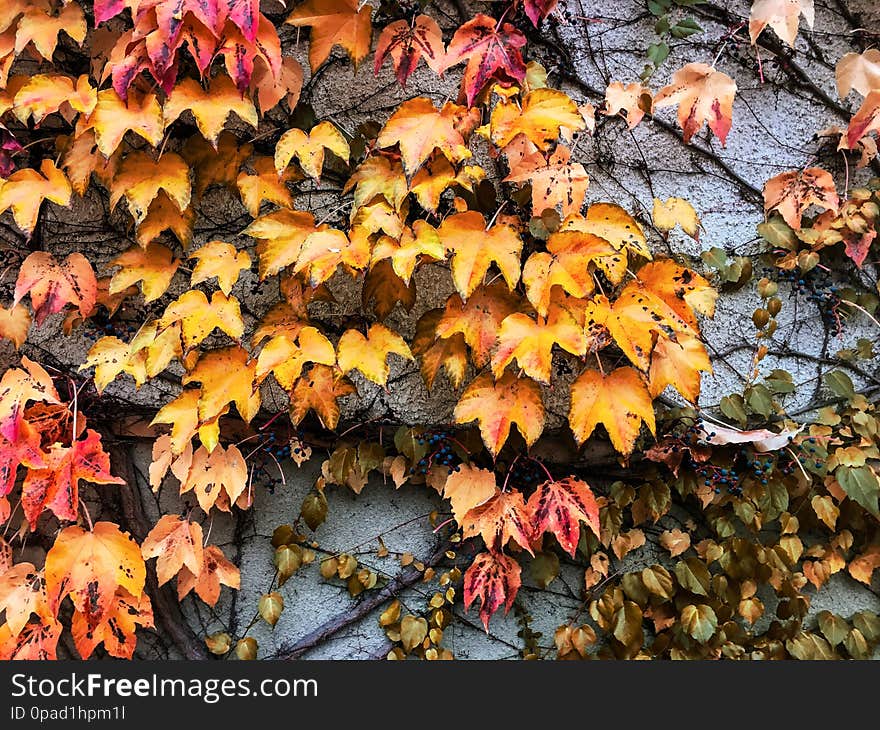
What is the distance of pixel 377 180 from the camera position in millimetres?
1813

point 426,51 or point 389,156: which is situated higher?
point 426,51

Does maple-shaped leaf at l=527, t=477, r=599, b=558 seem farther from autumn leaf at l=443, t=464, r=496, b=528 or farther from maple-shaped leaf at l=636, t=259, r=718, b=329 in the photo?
maple-shaped leaf at l=636, t=259, r=718, b=329

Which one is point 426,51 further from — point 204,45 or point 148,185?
point 148,185

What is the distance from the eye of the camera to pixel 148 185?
181 cm

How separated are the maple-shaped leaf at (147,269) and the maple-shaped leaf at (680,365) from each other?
1.18 metres

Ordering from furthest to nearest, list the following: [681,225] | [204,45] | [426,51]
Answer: [681,225] → [426,51] → [204,45]

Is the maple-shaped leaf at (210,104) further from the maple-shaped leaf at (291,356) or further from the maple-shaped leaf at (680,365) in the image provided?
the maple-shaped leaf at (680,365)

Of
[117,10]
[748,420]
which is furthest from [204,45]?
[748,420]

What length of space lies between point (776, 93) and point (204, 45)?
1.45 meters

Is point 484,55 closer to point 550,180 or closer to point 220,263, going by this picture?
point 550,180

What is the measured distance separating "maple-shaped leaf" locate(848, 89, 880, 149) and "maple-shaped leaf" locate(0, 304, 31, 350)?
82.5 inches

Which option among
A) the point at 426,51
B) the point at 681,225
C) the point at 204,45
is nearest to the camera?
the point at 204,45

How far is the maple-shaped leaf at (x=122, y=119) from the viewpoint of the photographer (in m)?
1.71

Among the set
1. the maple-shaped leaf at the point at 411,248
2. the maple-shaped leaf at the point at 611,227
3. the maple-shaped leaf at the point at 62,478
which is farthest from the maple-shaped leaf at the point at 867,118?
the maple-shaped leaf at the point at 62,478
